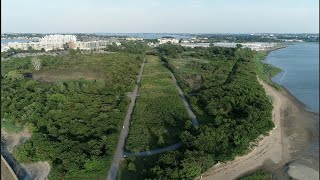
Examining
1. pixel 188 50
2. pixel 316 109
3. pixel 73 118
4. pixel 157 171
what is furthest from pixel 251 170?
pixel 188 50

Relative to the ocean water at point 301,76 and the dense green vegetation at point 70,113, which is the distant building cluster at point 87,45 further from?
the ocean water at point 301,76

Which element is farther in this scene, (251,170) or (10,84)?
(10,84)

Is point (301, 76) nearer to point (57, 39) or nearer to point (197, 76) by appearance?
point (197, 76)

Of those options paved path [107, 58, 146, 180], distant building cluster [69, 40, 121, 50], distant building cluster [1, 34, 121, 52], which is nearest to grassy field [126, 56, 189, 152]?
paved path [107, 58, 146, 180]

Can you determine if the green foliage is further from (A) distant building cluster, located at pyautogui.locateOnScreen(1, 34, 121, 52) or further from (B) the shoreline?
(A) distant building cluster, located at pyautogui.locateOnScreen(1, 34, 121, 52)

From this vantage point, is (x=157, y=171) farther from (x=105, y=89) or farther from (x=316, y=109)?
(x=105, y=89)

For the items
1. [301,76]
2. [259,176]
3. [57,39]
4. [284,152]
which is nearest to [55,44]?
[57,39]
